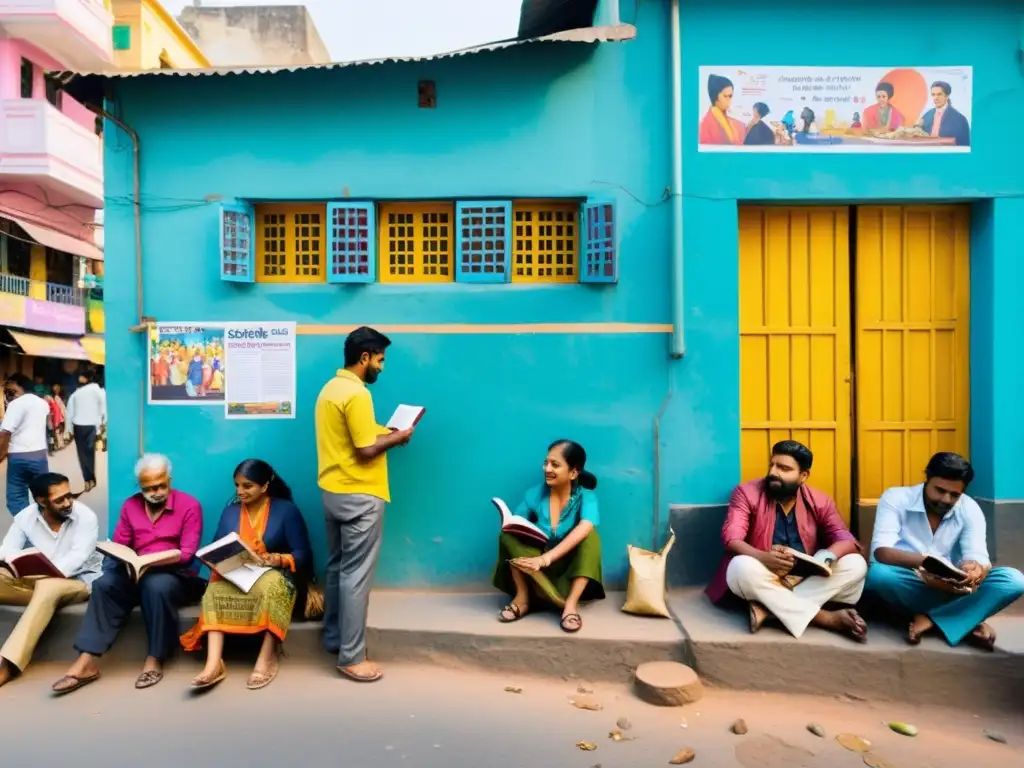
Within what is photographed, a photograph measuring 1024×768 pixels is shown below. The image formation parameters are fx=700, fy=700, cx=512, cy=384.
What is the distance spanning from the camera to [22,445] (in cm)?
661

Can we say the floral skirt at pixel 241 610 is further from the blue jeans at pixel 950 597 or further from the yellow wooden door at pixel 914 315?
the yellow wooden door at pixel 914 315

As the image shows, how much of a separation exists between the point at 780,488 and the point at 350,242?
310cm

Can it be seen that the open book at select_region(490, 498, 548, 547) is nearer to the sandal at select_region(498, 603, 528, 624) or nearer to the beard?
the sandal at select_region(498, 603, 528, 624)

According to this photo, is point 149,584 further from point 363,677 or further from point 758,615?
point 758,615

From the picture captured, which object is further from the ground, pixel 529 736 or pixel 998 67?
pixel 998 67

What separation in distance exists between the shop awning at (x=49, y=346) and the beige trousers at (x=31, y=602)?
12.3 m

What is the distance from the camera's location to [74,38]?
47.0 feet

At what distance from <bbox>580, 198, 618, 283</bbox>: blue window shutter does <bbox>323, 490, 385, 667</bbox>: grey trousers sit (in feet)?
6.50

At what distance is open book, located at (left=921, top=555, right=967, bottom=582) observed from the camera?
3531 mm

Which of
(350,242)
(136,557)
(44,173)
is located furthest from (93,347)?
(136,557)

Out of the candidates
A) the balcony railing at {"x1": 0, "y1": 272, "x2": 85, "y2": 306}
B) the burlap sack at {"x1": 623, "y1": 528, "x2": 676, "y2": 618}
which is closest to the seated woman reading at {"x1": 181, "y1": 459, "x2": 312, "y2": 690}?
the burlap sack at {"x1": 623, "y1": 528, "x2": 676, "y2": 618}

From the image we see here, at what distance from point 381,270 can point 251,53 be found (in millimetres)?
16640

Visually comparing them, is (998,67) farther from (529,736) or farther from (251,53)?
(251,53)

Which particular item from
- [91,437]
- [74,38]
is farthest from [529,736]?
[74,38]
